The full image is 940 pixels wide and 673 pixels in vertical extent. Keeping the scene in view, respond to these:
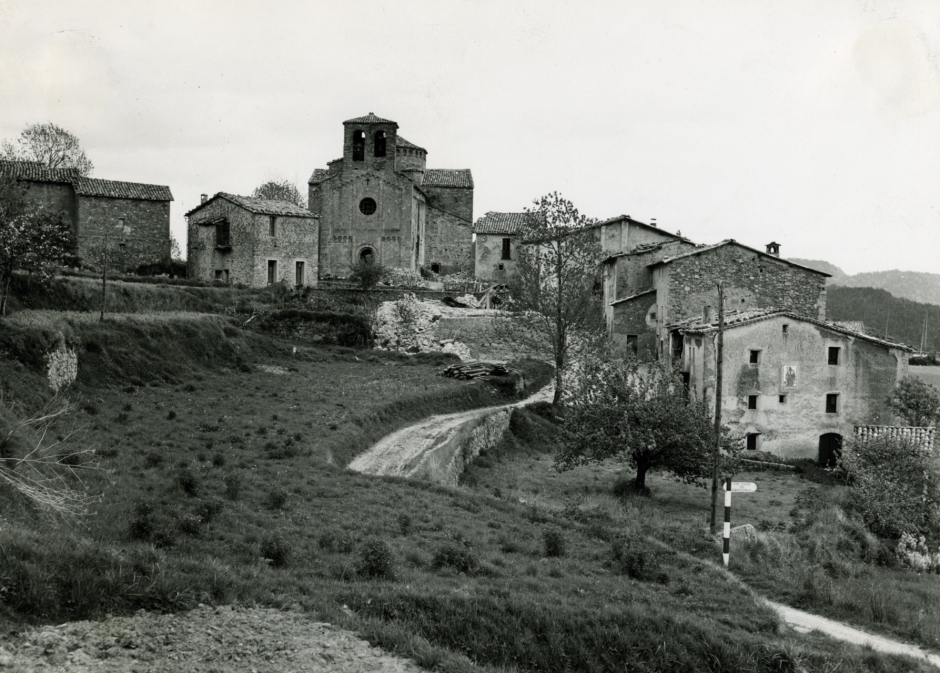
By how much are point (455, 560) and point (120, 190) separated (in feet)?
116

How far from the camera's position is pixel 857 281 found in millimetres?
110562

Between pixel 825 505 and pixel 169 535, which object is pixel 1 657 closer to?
pixel 169 535

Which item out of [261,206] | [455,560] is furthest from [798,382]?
[261,206]

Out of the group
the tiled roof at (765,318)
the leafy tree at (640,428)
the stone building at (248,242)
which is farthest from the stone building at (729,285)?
the stone building at (248,242)

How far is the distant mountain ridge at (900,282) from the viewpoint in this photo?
311ft

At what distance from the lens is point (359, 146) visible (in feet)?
169

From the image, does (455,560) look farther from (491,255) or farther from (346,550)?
(491,255)

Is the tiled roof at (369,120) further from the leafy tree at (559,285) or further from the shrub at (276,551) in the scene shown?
the shrub at (276,551)

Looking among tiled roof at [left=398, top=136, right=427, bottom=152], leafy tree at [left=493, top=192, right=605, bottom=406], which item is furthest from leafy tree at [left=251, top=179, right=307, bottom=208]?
leafy tree at [left=493, top=192, right=605, bottom=406]

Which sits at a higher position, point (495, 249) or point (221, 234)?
point (495, 249)

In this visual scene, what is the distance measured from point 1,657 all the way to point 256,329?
29.5 m

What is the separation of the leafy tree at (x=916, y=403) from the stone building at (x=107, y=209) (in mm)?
35366

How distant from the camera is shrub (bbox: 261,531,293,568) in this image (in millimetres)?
12023

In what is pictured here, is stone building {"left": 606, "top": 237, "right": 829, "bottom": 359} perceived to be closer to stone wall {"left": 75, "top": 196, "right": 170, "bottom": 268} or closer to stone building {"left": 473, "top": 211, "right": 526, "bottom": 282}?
stone building {"left": 473, "top": 211, "right": 526, "bottom": 282}
